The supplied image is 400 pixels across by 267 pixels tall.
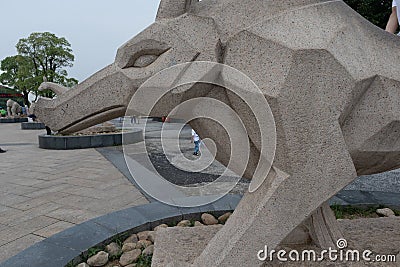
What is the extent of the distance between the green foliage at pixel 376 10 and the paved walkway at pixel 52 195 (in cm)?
722

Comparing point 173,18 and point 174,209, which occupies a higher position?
point 173,18

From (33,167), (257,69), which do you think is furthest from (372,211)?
(33,167)

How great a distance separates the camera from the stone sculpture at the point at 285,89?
5.50 ft

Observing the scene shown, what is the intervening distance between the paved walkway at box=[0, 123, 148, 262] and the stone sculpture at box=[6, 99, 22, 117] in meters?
27.1

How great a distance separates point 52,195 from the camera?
5.43 metres

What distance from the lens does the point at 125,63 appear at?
1.96 m

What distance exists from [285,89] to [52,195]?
5.08m

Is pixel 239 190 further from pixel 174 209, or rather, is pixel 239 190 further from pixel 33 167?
pixel 33 167

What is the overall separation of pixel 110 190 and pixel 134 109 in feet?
13.7

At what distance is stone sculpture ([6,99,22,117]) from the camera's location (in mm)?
32094

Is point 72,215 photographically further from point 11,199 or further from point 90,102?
→ point 90,102

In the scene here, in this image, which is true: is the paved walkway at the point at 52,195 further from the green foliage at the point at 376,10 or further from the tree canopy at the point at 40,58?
the tree canopy at the point at 40,58

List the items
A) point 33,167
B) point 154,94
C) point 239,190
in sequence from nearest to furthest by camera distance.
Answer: point 154,94, point 239,190, point 33,167

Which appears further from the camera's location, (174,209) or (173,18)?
(174,209)
